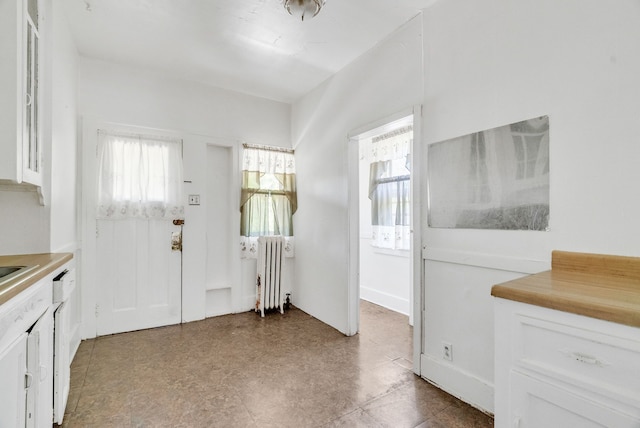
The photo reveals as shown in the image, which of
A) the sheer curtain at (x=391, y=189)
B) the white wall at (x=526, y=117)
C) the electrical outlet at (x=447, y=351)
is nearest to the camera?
the white wall at (x=526, y=117)

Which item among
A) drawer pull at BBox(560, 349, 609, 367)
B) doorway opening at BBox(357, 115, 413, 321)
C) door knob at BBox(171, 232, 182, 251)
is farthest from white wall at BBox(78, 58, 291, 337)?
drawer pull at BBox(560, 349, 609, 367)

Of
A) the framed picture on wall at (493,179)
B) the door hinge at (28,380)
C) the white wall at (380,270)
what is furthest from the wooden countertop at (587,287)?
the white wall at (380,270)

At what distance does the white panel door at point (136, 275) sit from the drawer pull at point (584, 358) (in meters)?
3.36

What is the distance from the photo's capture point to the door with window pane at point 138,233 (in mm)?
2969

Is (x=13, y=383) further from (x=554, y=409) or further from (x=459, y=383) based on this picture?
(x=459, y=383)

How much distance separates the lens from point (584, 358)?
0.92 meters

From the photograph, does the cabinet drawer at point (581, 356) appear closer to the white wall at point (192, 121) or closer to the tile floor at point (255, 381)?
the tile floor at point (255, 381)

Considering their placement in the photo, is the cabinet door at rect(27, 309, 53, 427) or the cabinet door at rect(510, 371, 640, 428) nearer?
the cabinet door at rect(510, 371, 640, 428)

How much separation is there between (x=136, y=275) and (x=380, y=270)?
2.98m

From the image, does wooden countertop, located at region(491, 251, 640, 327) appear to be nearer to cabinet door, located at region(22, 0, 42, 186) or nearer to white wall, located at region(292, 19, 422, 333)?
white wall, located at region(292, 19, 422, 333)

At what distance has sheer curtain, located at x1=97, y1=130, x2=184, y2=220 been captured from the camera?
9.71 ft

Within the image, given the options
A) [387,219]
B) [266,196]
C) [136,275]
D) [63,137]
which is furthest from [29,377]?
[387,219]

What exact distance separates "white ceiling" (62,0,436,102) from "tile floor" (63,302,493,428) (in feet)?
9.05

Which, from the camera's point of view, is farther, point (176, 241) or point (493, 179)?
point (176, 241)
